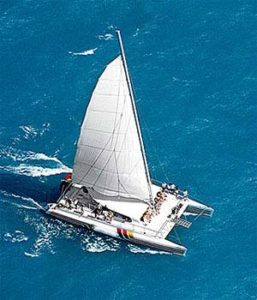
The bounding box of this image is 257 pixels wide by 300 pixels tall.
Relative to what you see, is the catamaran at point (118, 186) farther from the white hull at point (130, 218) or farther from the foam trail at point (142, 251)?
the foam trail at point (142, 251)

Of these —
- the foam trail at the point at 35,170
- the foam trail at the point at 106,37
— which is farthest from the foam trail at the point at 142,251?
the foam trail at the point at 106,37

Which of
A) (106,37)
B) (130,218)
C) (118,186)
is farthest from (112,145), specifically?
(106,37)

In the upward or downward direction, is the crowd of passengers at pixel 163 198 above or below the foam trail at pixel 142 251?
above

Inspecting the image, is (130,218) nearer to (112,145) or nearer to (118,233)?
(118,233)

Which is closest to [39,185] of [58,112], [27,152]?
[27,152]

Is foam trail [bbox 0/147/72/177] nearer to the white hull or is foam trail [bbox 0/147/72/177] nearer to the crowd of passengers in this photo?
the white hull
